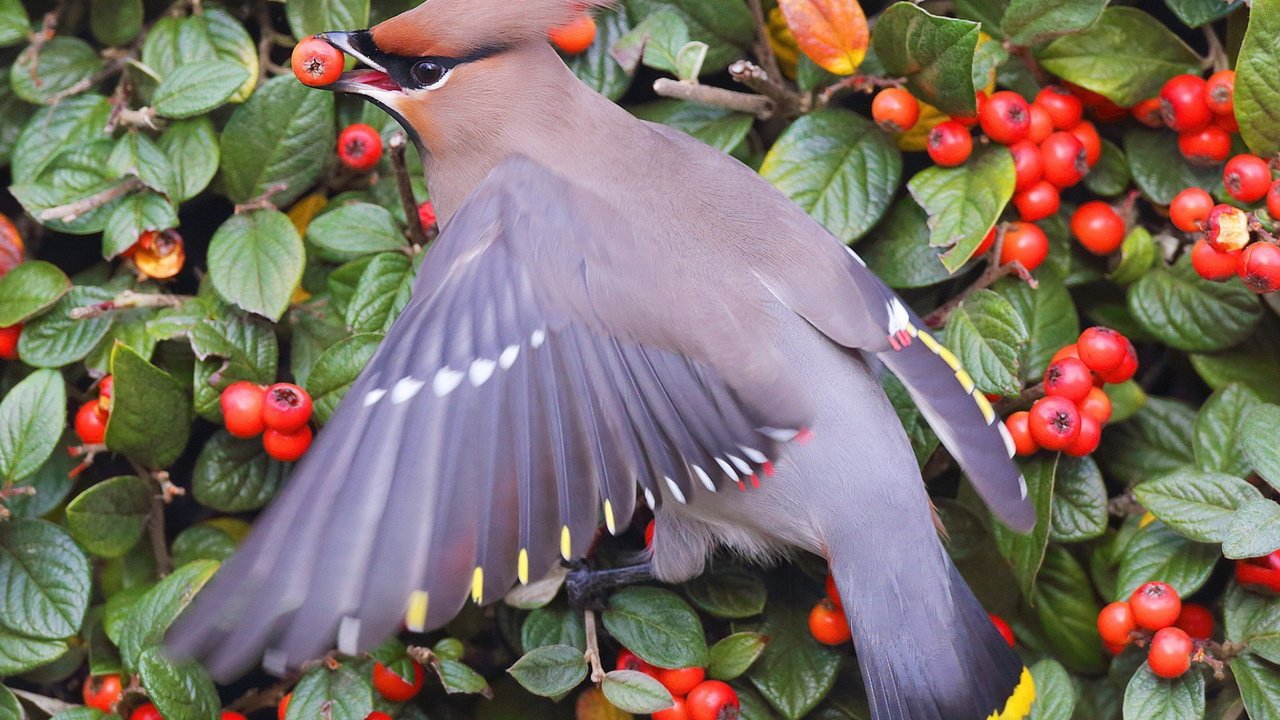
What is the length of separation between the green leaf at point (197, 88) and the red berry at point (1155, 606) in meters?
1.83

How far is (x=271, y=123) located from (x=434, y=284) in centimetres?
68

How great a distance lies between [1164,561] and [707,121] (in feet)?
3.87

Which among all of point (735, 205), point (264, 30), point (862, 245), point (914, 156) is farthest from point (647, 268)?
point (264, 30)

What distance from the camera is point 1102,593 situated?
8.59 feet

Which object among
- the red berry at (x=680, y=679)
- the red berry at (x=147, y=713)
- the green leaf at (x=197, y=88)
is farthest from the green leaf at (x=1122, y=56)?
the red berry at (x=147, y=713)

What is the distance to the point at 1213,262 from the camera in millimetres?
2455

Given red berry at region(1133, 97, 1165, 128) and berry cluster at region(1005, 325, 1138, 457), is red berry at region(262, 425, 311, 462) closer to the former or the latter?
berry cluster at region(1005, 325, 1138, 457)

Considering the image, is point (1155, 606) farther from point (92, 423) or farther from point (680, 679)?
point (92, 423)

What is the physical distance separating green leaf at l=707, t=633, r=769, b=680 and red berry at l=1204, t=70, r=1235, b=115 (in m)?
1.30

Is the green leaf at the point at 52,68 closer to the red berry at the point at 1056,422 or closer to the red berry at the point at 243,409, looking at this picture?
the red berry at the point at 243,409

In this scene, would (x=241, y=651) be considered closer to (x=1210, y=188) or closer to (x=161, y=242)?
(x=161, y=242)

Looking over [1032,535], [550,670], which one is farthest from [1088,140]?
[550,670]

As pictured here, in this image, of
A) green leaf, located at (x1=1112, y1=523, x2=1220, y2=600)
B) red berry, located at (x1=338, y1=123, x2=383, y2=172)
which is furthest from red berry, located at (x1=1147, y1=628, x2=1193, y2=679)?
red berry, located at (x1=338, y1=123, x2=383, y2=172)

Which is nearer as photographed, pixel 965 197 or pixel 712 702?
pixel 712 702
